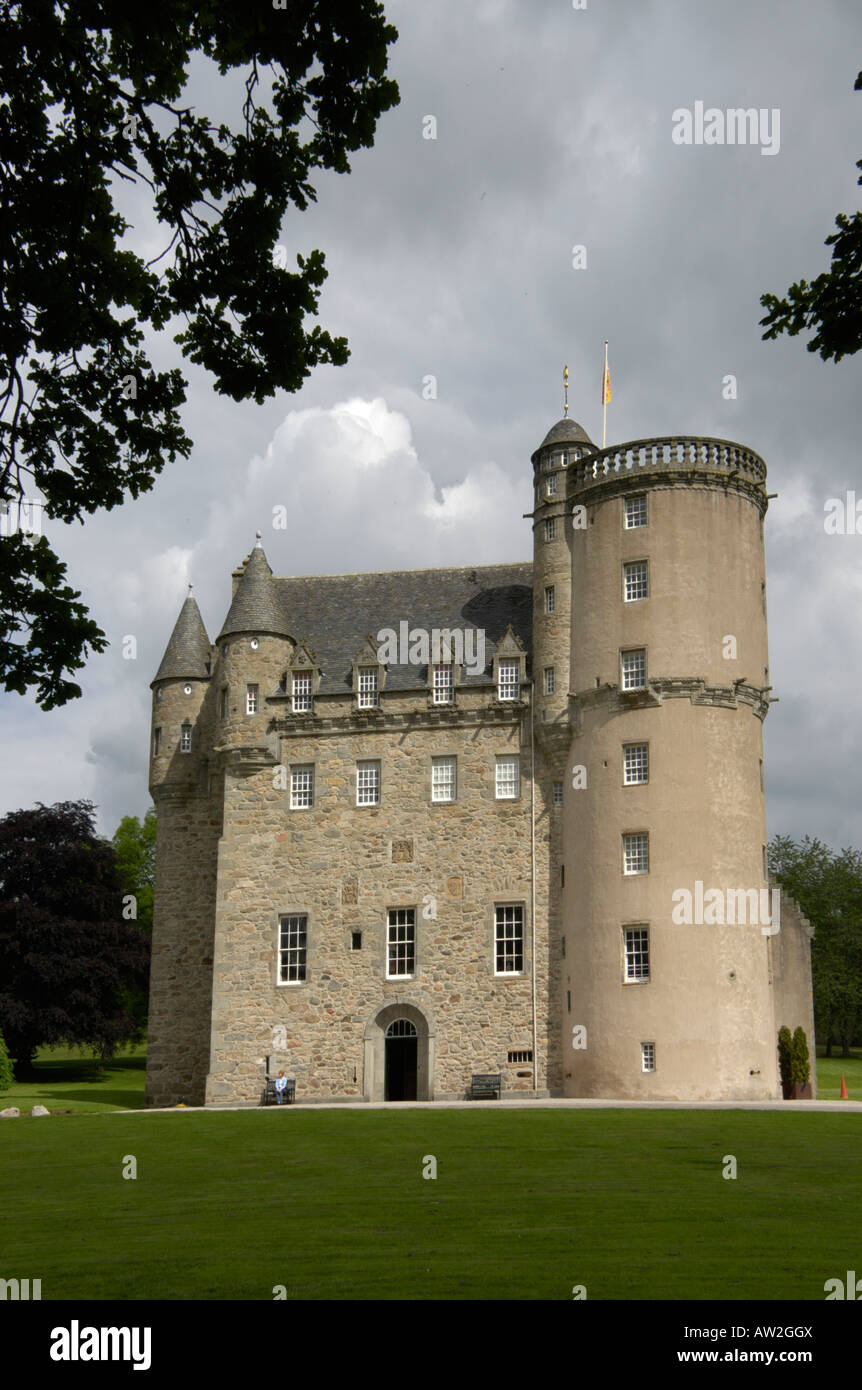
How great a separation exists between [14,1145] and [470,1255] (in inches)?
589

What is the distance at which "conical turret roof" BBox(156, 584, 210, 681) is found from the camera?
161ft

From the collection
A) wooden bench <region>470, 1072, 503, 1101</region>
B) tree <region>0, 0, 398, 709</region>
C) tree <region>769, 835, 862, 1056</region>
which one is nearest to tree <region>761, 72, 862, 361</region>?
tree <region>0, 0, 398, 709</region>

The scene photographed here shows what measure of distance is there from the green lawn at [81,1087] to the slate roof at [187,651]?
13.7 meters

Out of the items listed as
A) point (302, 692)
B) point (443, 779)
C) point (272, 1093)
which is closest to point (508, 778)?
point (443, 779)

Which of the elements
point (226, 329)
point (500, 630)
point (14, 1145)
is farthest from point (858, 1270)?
point (500, 630)

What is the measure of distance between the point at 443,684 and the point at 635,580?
6.55 meters

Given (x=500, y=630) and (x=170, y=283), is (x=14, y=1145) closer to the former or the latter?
(x=170, y=283)

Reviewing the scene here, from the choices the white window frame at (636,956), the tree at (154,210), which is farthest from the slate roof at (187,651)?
the tree at (154,210)

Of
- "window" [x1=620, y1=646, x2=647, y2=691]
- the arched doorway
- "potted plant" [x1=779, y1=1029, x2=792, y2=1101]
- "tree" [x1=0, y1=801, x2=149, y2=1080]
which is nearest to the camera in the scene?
"window" [x1=620, y1=646, x2=647, y2=691]

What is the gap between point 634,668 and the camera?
4194 cm

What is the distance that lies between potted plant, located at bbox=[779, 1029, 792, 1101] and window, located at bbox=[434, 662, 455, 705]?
1396 cm

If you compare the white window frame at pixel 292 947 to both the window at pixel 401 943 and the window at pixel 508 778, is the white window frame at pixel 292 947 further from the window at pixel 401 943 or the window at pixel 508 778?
the window at pixel 508 778

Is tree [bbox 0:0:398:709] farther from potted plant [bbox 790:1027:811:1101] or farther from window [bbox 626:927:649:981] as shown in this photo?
potted plant [bbox 790:1027:811:1101]

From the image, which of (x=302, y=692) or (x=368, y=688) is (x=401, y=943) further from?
(x=302, y=692)
